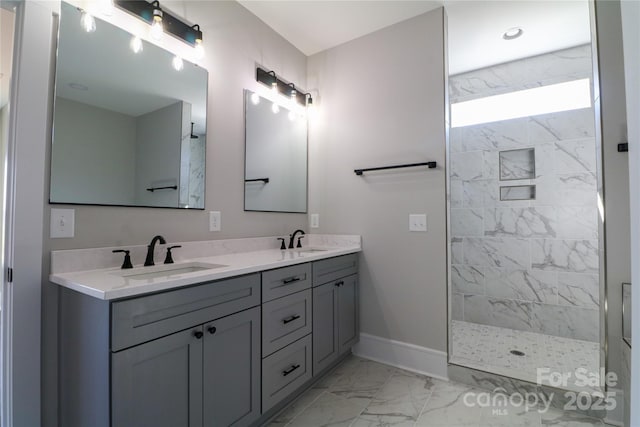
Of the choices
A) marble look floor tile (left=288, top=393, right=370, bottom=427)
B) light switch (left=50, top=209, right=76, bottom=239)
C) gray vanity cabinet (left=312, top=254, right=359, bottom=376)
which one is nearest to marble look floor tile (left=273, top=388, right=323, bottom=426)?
marble look floor tile (left=288, top=393, right=370, bottom=427)

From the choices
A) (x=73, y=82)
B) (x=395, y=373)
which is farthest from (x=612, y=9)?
(x=73, y=82)

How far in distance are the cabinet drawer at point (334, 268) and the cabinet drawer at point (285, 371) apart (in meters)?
0.38

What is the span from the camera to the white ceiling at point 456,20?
2148 mm

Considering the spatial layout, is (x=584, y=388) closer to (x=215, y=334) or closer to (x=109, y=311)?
(x=215, y=334)

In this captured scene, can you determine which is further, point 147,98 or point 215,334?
point 147,98

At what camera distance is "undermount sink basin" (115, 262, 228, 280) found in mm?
1364

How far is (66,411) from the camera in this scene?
3.95ft

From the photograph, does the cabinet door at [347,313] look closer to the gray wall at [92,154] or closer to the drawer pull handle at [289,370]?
the drawer pull handle at [289,370]

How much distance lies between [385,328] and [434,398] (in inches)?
23.4

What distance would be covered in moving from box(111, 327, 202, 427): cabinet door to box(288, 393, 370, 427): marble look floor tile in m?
0.66

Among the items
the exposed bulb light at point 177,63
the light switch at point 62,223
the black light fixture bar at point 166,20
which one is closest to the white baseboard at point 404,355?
the light switch at point 62,223

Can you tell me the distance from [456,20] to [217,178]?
2214 mm

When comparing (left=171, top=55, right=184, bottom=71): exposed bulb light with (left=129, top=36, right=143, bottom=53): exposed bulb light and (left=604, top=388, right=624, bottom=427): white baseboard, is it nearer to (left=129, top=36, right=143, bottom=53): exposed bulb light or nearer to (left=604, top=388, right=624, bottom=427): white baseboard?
(left=129, top=36, right=143, bottom=53): exposed bulb light

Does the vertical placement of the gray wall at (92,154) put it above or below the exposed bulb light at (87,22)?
below
